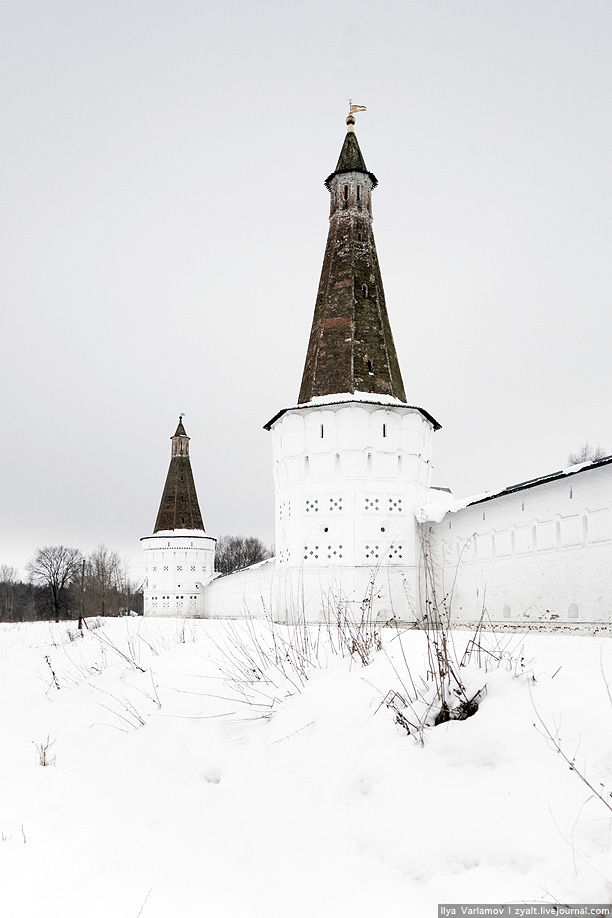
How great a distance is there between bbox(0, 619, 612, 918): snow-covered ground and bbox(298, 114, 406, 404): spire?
43.6 feet

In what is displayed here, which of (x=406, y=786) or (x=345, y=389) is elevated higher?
(x=345, y=389)

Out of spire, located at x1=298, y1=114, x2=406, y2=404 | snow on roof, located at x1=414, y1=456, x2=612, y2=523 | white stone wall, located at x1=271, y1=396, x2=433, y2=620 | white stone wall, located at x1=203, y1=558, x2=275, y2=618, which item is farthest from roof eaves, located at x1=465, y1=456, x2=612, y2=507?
white stone wall, located at x1=203, y1=558, x2=275, y2=618

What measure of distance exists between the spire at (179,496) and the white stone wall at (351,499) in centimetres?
A: 1641

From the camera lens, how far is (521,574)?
Answer: 13227 millimetres

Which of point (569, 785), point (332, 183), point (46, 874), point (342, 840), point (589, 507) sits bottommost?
point (46, 874)

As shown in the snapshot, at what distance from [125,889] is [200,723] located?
181cm

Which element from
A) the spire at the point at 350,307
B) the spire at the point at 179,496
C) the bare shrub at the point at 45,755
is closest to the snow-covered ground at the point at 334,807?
the bare shrub at the point at 45,755

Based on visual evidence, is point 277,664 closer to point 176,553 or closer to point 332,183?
point 332,183

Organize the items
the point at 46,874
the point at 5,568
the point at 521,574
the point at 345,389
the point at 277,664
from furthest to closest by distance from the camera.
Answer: the point at 5,568
the point at 345,389
the point at 521,574
the point at 277,664
the point at 46,874

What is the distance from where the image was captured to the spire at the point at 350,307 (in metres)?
17.8

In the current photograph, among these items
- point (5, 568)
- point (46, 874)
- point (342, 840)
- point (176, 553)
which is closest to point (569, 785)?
point (342, 840)

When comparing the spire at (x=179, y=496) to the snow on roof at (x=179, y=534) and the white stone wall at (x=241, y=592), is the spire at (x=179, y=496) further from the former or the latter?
the white stone wall at (x=241, y=592)

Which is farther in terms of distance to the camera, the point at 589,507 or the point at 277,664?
the point at 589,507

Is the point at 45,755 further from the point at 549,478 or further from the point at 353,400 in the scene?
the point at 353,400
